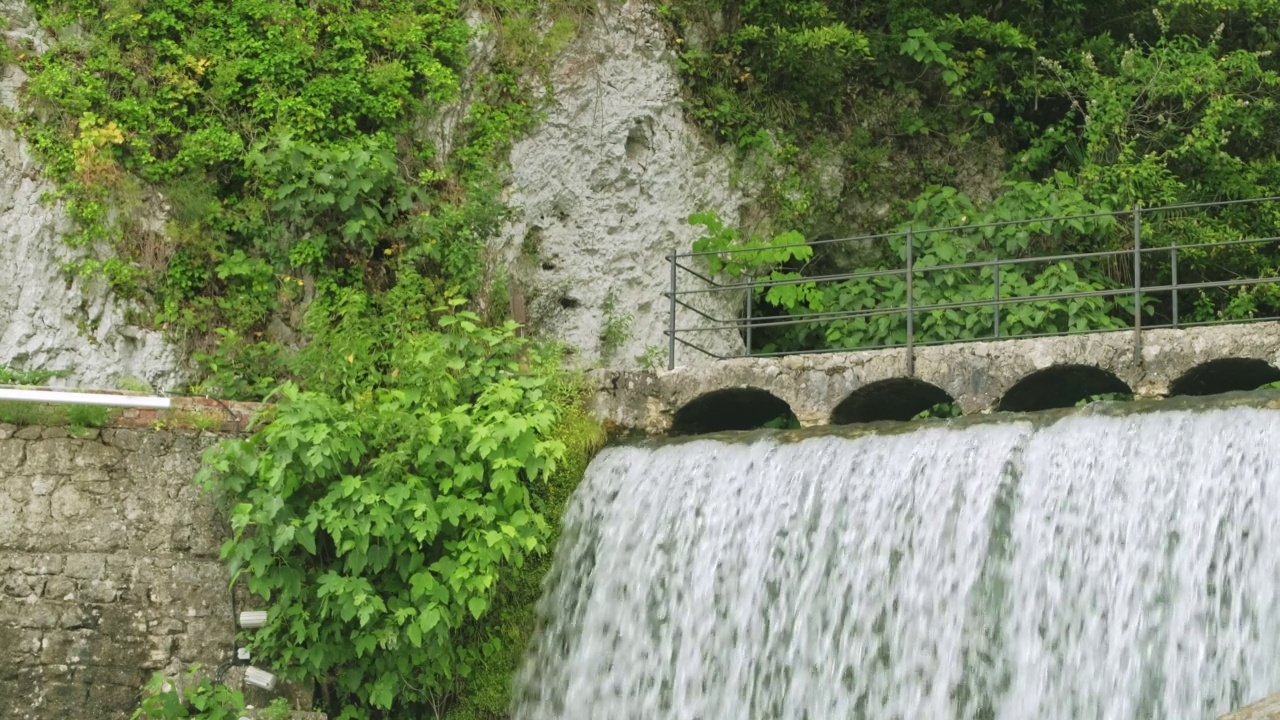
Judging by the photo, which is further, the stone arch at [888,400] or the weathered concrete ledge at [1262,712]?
the stone arch at [888,400]

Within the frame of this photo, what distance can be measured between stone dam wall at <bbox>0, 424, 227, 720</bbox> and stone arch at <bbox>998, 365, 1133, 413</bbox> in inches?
195

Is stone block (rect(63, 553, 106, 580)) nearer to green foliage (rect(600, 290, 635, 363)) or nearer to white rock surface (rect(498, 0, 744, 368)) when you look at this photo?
white rock surface (rect(498, 0, 744, 368))

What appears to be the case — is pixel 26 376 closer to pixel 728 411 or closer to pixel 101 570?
pixel 101 570

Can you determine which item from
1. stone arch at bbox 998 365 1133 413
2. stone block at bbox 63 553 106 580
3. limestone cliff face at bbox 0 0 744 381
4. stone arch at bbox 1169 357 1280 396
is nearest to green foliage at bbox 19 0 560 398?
limestone cliff face at bbox 0 0 744 381

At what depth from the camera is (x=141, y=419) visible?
9.70 metres

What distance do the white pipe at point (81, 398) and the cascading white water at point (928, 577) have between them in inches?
104

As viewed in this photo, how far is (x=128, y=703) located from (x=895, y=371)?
5.03 meters

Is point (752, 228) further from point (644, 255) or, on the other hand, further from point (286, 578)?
point (286, 578)

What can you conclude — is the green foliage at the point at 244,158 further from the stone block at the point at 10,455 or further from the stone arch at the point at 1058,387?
the stone arch at the point at 1058,387

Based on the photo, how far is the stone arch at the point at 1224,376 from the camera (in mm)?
9541

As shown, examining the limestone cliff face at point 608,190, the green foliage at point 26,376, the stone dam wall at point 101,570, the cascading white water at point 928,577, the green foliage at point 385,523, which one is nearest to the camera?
the cascading white water at point 928,577

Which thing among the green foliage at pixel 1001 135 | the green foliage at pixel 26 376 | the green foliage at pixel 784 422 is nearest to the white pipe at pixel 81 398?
the green foliage at pixel 26 376

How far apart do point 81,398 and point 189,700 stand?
1.83m

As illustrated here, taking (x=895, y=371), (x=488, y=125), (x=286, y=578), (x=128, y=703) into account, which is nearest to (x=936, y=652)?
(x=895, y=371)
